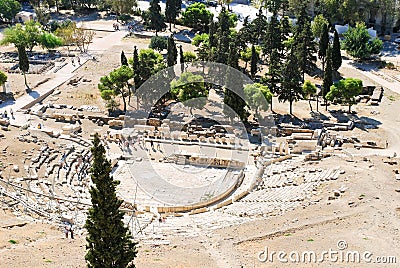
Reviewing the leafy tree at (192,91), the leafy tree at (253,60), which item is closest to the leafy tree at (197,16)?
the leafy tree at (253,60)

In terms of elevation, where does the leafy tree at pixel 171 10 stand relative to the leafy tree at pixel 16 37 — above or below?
above

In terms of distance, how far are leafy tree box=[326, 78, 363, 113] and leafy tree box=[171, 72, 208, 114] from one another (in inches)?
510

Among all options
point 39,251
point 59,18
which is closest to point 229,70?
point 39,251

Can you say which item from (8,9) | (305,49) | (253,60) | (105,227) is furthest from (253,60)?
(8,9)

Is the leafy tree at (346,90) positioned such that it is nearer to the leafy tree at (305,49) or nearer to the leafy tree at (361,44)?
the leafy tree at (305,49)

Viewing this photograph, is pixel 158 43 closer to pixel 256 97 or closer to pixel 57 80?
pixel 57 80

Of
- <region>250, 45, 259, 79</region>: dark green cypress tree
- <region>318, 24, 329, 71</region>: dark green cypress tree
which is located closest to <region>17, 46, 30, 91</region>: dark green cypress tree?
<region>250, 45, 259, 79</region>: dark green cypress tree

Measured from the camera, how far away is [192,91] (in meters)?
54.3

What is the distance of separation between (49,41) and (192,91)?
29.2 metres

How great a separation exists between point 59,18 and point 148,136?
5168 centimetres

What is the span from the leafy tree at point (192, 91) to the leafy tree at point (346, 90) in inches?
510

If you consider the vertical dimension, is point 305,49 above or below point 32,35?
above

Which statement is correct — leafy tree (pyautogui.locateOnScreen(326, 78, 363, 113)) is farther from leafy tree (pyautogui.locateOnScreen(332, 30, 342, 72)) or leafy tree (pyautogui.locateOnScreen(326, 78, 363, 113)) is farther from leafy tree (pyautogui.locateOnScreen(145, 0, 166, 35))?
leafy tree (pyautogui.locateOnScreen(145, 0, 166, 35))

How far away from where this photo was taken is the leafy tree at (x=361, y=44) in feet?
228
